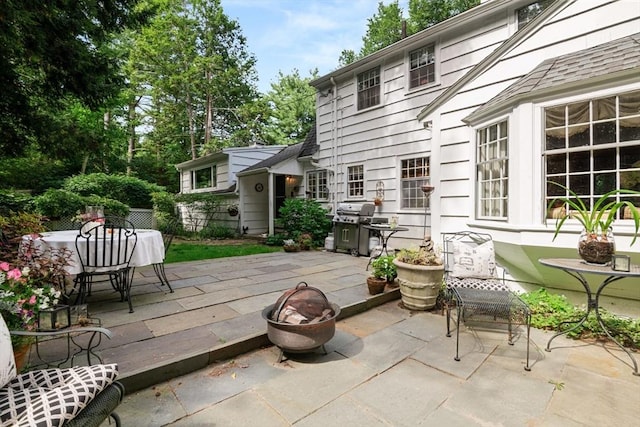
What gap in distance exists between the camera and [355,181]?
8633 mm

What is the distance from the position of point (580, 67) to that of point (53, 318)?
18.6 ft

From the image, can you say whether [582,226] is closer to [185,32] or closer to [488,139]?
[488,139]

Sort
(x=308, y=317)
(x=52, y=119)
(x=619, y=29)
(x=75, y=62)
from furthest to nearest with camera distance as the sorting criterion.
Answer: (x=52, y=119) → (x=75, y=62) → (x=619, y=29) → (x=308, y=317)

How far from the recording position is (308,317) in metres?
2.55

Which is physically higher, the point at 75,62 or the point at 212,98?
the point at 212,98

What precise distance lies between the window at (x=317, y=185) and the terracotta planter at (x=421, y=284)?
5908mm

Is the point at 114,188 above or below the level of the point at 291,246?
above

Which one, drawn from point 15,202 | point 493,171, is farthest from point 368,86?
point 15,202

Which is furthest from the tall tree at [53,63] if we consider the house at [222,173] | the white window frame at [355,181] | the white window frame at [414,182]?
the house at [222,173]

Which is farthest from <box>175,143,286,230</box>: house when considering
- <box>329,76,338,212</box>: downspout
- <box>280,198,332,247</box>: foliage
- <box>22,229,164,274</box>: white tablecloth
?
<box>22,229,164,274</box>: white tablecloth

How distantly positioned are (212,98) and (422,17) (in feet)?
40.9

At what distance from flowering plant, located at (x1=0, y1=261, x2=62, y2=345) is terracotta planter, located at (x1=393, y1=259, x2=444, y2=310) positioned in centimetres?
346

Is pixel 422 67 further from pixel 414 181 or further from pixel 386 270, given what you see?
pixel 386 270

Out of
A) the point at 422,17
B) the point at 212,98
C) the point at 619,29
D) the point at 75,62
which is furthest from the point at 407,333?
the point at 212,98
